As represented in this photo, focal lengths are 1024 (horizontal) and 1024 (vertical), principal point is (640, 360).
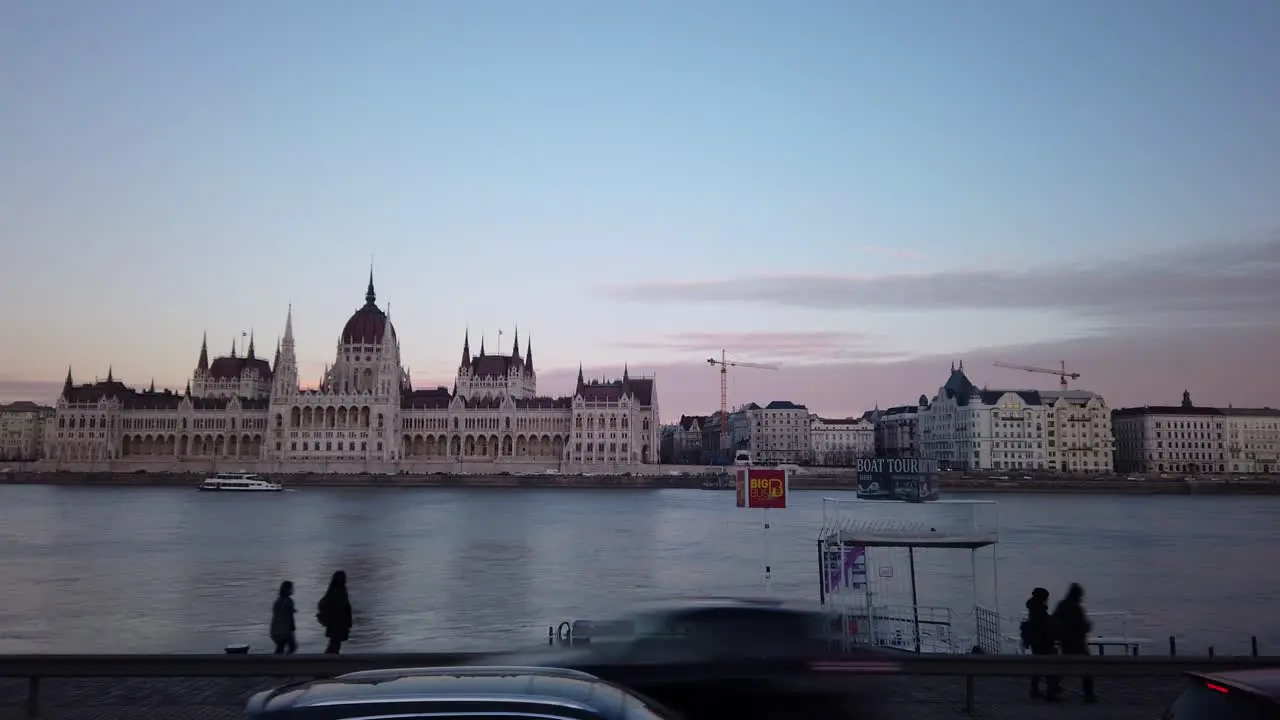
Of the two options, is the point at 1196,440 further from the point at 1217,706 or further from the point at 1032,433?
the point at 1217,706

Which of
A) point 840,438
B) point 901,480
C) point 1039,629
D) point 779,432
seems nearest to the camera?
point 1039,629

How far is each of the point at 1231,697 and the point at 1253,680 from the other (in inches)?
7.4

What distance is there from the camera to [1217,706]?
191 inches

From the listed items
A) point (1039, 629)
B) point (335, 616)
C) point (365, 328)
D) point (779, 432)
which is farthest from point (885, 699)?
point (779, 432)

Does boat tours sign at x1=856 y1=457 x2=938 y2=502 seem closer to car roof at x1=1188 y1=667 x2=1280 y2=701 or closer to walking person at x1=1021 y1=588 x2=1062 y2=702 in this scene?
walking person at x1=1021 y1=588 x2=1062 y2=702

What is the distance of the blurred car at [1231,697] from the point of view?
4.66 m

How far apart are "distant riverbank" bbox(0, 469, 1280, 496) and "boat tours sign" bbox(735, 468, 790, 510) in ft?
321

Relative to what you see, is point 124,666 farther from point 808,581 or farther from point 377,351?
point 377,351

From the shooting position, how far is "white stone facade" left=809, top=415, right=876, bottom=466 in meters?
194

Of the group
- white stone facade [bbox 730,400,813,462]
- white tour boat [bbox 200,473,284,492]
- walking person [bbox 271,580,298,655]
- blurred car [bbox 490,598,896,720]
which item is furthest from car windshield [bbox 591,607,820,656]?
white stone facade [bbox 730,400,813,462]

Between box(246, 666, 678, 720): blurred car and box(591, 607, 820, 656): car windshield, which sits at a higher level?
box(246, 666, 678, 720): blurred car

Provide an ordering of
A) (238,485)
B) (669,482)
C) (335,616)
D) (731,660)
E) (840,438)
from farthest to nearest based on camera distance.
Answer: (840,438) → (669,482) → (238,485) → (335,616) → (731,660)

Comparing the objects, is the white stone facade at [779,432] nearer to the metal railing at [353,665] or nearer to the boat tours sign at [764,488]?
the boat tours sign at [764,488]

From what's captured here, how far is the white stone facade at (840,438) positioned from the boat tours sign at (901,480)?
175 meters
